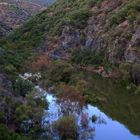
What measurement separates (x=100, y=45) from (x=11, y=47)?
23738 mm

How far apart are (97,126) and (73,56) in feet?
164

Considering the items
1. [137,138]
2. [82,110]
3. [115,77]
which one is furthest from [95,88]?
[137,138]

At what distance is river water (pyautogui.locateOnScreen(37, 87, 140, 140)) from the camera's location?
43.1 metres

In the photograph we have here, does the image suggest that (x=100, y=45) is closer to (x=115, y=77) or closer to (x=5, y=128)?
(x=115, y=77)

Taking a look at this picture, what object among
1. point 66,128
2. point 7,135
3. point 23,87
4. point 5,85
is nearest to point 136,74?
point 23,87

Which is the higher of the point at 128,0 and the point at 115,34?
the point at 128,0

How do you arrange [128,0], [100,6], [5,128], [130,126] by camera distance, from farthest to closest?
[100,6]
[128,0]
[130,126]
[5,128]

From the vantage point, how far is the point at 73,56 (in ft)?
314

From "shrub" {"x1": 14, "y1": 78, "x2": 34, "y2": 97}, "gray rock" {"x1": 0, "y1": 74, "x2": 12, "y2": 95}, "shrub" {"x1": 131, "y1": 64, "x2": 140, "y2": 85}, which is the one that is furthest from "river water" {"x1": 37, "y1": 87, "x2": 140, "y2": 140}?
"shrub" {"x1": 131, "y1": 64, "x2": 140, "y2": 85}

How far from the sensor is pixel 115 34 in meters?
89.4

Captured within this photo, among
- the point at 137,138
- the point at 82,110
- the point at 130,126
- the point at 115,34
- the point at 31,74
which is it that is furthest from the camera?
the point at 115,34

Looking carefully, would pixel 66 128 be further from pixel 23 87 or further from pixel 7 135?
pixel 23 87

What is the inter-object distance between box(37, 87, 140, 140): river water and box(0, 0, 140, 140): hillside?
1.45 meters

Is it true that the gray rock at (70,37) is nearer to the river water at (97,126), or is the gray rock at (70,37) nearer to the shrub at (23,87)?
the river water at (97,126)
